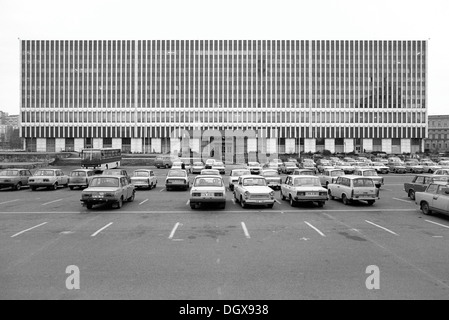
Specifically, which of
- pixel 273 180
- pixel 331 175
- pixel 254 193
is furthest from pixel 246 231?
pixel 331 175

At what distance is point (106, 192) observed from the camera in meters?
16.8

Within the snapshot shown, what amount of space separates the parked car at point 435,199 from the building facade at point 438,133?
13483cm

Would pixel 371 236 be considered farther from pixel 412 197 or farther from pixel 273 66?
pixel 273 66

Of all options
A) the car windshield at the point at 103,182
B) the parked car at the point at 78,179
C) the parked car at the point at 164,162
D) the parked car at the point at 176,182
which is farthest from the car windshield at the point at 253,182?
the parked car at the point at 164,162

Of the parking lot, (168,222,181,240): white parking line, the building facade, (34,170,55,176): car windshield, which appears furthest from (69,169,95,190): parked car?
the building facade

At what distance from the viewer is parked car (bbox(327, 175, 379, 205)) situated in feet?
60.3

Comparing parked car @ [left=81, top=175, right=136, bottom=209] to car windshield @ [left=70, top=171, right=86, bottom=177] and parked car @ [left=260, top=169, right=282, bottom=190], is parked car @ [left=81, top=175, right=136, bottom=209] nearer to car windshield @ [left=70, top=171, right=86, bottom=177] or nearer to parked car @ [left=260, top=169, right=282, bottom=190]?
car windshield @ [left=70, top=171, right=86, bottom=177]

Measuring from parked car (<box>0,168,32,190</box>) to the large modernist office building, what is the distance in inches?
2765

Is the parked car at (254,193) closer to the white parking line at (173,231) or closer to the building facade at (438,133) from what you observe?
the white parking line at (173,231)

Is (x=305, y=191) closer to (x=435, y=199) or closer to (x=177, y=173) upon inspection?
(x=435, y=199)

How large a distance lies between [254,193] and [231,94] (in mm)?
84488

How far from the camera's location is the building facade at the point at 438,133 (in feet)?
438
